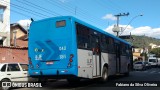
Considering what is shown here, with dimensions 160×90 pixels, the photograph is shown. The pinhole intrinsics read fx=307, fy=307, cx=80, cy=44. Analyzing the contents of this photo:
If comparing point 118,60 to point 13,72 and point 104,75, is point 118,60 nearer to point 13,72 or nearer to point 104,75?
point 104,75

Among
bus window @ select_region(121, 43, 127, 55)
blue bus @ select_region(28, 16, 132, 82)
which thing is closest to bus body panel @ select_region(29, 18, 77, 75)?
blue bus @ select_region(28, 16, 132, 82)

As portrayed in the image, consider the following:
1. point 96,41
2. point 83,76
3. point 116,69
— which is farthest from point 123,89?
point 116,69

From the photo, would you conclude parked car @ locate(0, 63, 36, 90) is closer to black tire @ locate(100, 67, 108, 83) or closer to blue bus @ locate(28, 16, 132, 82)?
blue bus @ locate(28, 16, 132, 82)

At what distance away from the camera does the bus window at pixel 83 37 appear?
15216 millimetres

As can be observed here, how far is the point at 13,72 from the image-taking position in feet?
53.2

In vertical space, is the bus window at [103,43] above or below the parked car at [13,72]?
above

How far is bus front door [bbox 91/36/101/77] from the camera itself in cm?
1705

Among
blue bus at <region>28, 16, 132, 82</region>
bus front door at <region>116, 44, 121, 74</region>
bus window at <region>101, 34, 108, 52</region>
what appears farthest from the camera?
bus front door at <region>116, 44, 121, 74</region>

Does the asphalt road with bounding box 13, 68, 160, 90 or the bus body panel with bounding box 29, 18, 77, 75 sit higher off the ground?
the bus body panel with bounding box 29, 18, 77, 75

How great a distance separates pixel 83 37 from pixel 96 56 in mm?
2181

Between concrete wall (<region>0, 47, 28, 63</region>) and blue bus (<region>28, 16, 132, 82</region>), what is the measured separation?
10449 mm

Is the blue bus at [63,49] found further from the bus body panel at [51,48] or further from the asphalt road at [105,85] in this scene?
the asphalt road at [105,85]

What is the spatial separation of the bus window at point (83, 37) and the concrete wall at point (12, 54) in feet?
38.0

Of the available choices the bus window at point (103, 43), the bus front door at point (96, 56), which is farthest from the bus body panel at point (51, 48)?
the bus window at point (103, 43)
